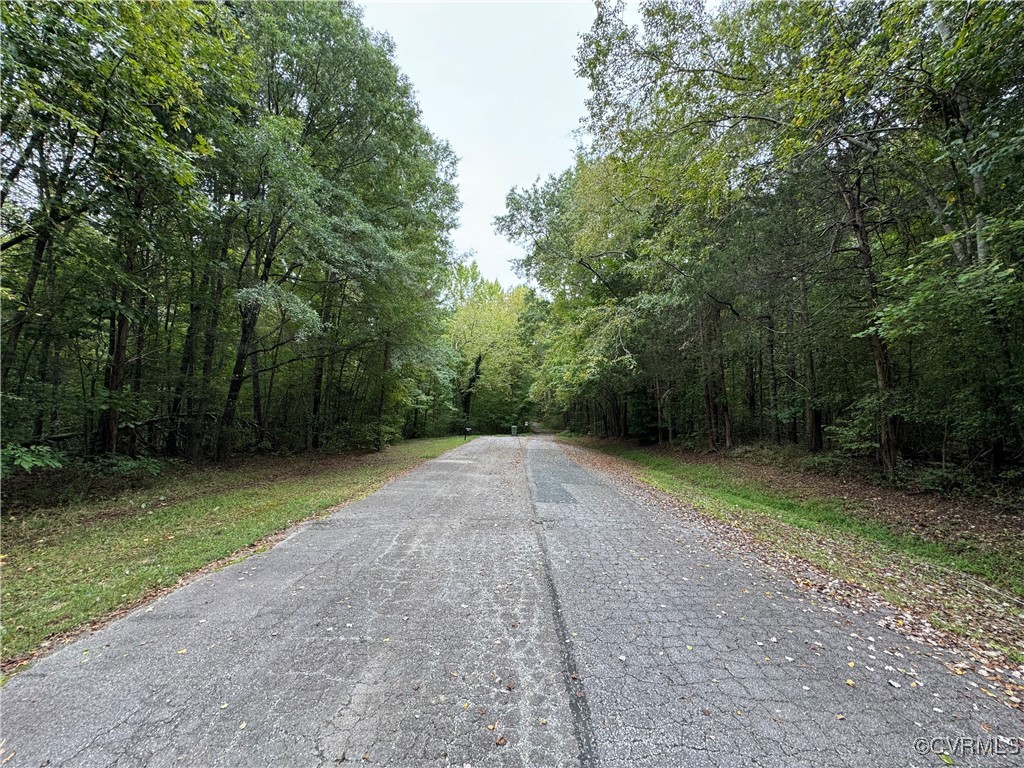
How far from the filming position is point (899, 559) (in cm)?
483

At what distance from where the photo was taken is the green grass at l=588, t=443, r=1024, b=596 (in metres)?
4.62

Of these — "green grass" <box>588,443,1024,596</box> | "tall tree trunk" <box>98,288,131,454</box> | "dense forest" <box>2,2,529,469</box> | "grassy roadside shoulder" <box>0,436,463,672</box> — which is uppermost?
"dense forest" <box>2,2,529,469</box>

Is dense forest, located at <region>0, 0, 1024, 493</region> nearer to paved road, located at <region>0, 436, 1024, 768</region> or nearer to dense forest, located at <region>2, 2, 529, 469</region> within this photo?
dense forest, located at <region>2, 2, 529, 469</region>

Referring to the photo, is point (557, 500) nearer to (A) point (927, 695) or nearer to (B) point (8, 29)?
(A) point (927, 695)

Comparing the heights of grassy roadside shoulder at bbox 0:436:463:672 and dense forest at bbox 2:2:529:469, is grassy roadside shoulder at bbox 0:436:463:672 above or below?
below

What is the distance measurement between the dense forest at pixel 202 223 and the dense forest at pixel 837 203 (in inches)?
240

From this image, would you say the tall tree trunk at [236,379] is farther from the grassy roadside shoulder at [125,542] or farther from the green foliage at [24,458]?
the green foliage at [24,458]

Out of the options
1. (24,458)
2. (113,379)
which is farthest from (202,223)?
(24,458)

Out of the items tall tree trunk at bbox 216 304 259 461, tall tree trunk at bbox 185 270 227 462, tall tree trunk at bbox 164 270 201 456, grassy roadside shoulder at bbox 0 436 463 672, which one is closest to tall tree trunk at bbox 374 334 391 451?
tall tree trunk at bbox 216 304 259 461

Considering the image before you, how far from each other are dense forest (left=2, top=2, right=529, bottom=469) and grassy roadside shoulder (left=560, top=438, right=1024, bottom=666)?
9184 millimetres

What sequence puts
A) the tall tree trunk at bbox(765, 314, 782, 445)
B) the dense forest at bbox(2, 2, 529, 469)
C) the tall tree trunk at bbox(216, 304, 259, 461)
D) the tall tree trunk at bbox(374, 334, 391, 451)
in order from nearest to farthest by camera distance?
the dense forest at bbox(2, 2, 529, 469)
the tall tree trunk at bbox(216, 304, 259, 461)
the tall tree trunk at bbox(765, 314, 782, 445)
the tall tree trunk at bbox(374, 334, 391, 451)

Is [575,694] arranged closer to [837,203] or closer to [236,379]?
[837,203]

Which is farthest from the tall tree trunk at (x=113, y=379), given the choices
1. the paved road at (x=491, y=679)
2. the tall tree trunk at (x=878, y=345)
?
the tall tree trunk at (x=878, y=345)

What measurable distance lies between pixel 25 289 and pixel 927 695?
416 inches
